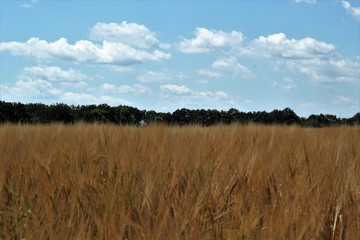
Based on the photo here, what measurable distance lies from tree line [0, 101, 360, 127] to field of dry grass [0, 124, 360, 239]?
429 inches

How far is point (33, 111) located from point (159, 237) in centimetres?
1393

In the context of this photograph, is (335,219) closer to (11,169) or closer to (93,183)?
(93,183)

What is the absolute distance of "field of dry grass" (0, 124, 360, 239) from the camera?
4.94ft

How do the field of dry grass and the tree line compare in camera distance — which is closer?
the field of dry grass

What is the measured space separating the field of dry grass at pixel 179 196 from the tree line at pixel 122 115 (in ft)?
35.7

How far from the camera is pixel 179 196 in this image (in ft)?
6.69

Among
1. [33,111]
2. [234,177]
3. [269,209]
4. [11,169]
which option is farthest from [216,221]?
[33,111]

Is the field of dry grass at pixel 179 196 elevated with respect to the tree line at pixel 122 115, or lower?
lower

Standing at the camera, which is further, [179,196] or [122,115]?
[122,115]

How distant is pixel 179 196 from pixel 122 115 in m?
12.0

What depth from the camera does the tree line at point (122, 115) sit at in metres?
13.7

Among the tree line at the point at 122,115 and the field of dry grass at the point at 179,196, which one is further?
the tree line at the point at 122,115

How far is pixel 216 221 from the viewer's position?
1.71m

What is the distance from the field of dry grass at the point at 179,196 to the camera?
1.51 m
